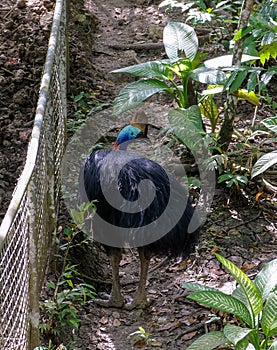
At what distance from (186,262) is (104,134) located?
174cm

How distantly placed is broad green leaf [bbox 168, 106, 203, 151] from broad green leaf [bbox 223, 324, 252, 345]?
201 cm

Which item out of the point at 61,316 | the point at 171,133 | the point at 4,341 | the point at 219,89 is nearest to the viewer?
the point at 4,341

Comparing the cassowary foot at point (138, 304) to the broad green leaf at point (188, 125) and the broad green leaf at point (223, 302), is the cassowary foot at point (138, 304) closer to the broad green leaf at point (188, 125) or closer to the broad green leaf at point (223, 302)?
the broad green leaf at point (223, 302)

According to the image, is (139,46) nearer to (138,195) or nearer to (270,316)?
(138,195)

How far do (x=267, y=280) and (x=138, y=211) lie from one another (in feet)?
3.11

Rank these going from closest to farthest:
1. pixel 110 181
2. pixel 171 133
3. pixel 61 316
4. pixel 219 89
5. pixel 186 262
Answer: pixel 61 316
pixel 110 181
pixel 186 262
pixel 219 89
pixel 171 133

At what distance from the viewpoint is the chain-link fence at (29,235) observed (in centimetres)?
291

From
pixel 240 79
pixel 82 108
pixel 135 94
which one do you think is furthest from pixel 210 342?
pixel 82 108

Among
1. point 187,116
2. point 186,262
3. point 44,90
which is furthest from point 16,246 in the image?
point 187,116

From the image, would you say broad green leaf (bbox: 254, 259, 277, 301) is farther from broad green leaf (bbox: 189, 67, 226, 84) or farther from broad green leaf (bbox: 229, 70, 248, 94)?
broad green leaf (bbox: 189, 67, 226, 84)

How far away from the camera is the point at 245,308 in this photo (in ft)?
11.2

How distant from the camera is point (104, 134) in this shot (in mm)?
6074

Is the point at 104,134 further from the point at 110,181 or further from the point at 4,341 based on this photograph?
the point at 4,341

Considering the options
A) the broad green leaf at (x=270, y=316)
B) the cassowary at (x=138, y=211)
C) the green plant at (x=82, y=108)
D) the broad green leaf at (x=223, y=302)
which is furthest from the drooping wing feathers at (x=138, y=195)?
the green plant at (x=82, y=108)
